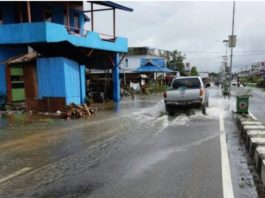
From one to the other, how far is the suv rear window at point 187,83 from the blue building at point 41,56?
5064mm

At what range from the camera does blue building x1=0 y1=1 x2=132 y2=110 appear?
18.8m

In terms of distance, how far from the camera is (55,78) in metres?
18.7

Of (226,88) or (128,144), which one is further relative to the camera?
(226,88)

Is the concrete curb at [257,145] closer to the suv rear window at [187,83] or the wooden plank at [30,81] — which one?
the suv rear window at [187,83]

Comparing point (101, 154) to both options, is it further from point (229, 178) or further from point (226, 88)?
point (226, 88)

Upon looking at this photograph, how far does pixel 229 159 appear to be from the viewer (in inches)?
331

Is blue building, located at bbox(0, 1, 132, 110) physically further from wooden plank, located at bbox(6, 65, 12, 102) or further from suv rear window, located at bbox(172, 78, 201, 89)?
suv rear window, located at bbox(172, 78, 201, 89)

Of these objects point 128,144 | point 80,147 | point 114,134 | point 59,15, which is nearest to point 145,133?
point 114,134

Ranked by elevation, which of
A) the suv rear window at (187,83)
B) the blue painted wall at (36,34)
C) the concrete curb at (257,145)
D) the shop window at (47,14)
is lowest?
the concrete curb at (257,145)

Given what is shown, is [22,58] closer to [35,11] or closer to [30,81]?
[30,81]

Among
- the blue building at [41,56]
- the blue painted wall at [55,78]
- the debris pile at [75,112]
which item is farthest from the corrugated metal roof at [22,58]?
the debris pile at [75,112]

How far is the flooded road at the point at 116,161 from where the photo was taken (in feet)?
20.5

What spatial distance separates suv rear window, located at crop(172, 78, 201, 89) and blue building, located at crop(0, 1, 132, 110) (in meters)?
5.06

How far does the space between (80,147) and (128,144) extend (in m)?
1.29
